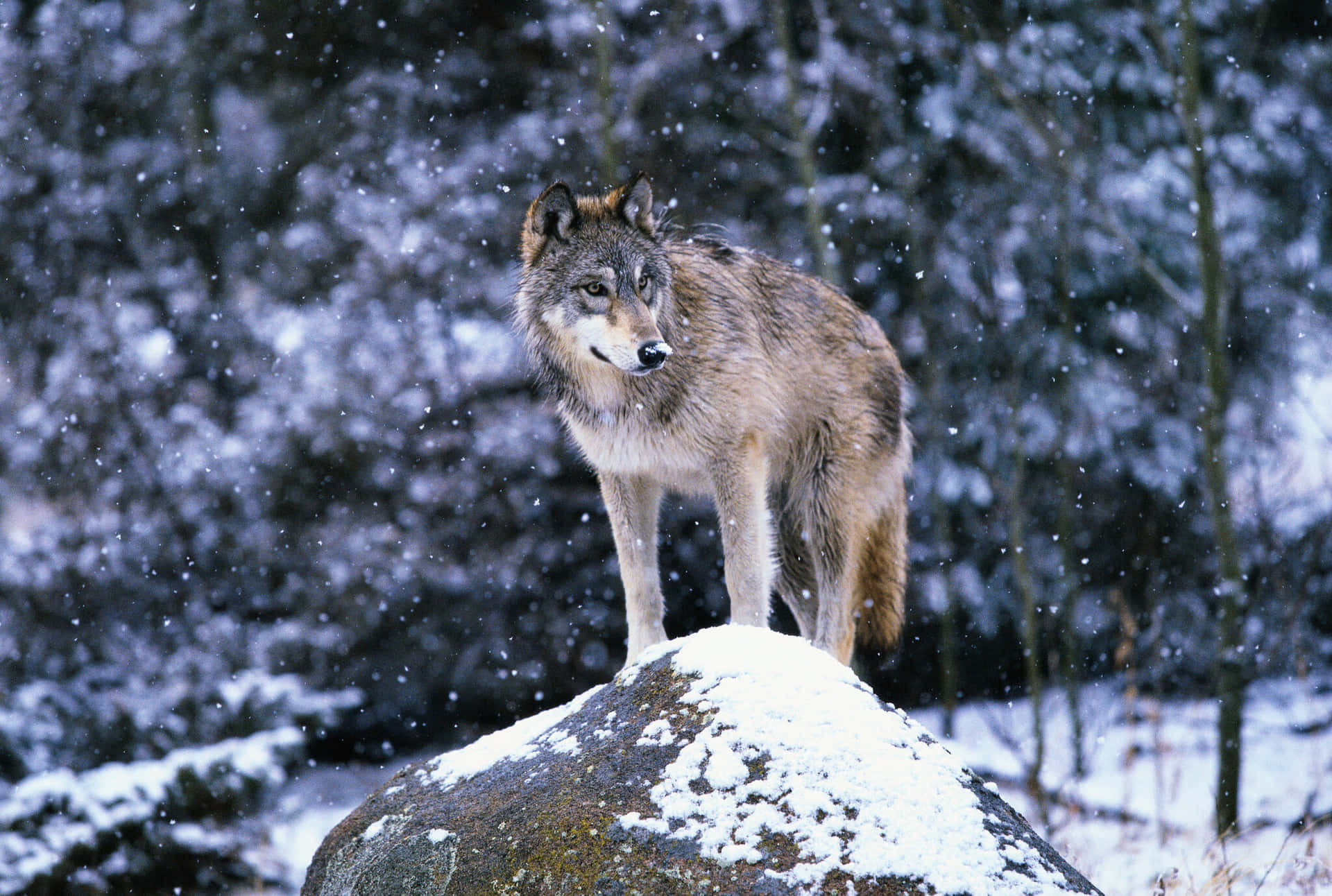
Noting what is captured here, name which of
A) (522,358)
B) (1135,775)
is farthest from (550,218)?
(1135,775)

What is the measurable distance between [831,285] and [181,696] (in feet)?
17.4

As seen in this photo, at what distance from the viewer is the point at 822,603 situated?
4.16 meters

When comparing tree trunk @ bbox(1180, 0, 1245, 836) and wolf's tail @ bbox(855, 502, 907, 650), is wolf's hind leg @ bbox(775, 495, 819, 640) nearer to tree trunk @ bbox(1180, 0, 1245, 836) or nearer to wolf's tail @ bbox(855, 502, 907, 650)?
wolf's tail @ bbox(855, 502, 907, 650)

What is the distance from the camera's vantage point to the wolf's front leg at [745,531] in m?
3.59

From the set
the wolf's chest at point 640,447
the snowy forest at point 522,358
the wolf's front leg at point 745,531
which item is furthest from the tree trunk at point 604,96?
the wolf's front leg at point 745,531

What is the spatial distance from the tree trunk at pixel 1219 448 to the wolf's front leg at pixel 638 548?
13.9ft

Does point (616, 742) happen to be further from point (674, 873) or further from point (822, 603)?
point (822, 603)

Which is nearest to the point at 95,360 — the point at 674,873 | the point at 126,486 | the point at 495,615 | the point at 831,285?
the point at 126,486

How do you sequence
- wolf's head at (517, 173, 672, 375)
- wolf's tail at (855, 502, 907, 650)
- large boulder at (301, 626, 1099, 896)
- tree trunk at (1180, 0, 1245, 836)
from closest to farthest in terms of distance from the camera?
1. large boulder at (301, 626, 1099, 896)
2. wolf's head at (517, 173, 672, 375)
3. wolf's tail at (855, 502, 907, 650)
4. tree trunk at (1180, 0, 1245, 836)

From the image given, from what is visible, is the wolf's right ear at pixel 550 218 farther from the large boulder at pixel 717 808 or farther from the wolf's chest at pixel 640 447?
the large boulder at pixel 717 808

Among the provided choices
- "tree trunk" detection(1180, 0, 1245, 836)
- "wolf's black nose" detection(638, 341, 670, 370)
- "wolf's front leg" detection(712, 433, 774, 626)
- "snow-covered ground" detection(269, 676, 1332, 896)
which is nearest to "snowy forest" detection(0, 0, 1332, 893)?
"snow-covered ground" detection(269, 676, 1332, 896)

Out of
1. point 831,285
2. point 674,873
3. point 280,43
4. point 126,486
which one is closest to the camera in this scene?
point 674,873

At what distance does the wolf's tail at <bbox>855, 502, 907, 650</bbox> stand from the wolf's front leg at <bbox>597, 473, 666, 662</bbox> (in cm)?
109

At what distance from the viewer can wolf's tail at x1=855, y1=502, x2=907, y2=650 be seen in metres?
4.44
